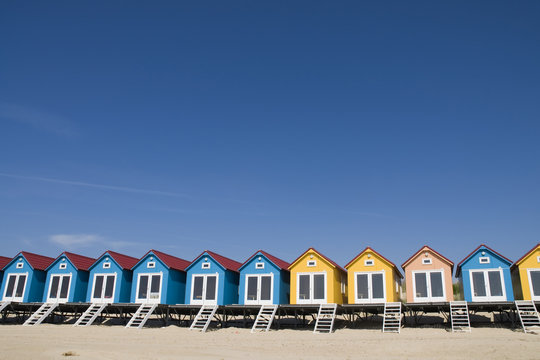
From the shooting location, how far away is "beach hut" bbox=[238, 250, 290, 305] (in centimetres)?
2938

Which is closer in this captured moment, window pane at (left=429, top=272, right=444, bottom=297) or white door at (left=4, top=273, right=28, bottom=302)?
window pane at (left=429, top=272, right=444, bottom=297)

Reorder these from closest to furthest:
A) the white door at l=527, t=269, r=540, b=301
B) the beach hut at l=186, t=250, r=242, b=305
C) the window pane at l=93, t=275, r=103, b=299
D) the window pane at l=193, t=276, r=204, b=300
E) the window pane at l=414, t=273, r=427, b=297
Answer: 1. the white door at l=527, t=269, r=540, b=301
2. the window pane at l=414, t=273, r=427, b=297
3. the beach hut at l=186, t=250, r=242, b=305
4. the window pane at l=193, t=276, r=204, b=300
5. the window pane at l=93, t=275, r=103, b=299

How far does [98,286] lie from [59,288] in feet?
10.0

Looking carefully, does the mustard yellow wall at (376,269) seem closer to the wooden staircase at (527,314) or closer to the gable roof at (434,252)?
the gable roof at (434,252)

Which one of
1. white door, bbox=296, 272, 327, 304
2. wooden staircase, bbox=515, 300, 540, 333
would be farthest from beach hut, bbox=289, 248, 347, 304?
wooden staircase, bbox=515, 300, 540, 333

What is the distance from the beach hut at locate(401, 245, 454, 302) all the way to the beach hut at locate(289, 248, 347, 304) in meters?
4.09

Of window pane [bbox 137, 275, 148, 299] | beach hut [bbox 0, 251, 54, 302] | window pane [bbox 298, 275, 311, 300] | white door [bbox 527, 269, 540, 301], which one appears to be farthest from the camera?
beach hut [bbox 0, 251, 54, 302]

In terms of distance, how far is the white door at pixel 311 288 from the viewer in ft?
93.4

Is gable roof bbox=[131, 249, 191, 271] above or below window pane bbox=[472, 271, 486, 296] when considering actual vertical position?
above

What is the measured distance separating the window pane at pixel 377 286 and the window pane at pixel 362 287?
397mm

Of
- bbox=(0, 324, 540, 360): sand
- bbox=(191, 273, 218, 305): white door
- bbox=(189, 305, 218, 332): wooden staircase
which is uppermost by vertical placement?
bbox=(191, 273, 218, 305): white door

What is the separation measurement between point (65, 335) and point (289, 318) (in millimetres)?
16664

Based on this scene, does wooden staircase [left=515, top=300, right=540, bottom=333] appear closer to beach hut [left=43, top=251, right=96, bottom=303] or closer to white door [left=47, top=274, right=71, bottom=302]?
beach hut [left=43, top=251, right=96, bottom=303]

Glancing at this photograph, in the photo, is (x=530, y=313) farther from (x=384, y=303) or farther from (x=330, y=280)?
(x=330, y=280)
